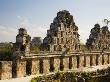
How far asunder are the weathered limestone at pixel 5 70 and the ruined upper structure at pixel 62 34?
22.8 feet

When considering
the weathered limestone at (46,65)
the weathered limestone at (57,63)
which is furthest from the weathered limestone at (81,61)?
the weathered limestone at (46,65)

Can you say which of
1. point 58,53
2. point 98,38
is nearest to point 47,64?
point 58,53

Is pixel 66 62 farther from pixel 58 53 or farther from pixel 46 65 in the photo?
pixel 46 65

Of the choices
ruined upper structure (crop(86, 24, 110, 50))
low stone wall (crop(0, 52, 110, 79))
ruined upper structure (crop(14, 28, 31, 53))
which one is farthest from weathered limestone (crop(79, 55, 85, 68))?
ruined upper structure (crop(14, 28, 31, 53))

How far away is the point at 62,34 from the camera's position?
34.5 meters

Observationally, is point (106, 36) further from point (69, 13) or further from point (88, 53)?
point (69, 13)

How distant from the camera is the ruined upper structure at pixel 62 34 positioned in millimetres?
33000

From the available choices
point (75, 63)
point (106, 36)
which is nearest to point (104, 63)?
point (106, 36)

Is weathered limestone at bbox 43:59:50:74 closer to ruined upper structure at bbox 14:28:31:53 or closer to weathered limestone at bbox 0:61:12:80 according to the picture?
ruined upper structure at bbox 14:28:31:53

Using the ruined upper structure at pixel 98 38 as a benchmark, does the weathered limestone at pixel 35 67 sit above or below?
below

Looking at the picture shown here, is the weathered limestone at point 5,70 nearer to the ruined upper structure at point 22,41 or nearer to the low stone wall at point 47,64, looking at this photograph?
the low stone wall at point 47,64

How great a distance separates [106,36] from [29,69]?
18.0m

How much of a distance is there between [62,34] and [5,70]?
10.6 metres

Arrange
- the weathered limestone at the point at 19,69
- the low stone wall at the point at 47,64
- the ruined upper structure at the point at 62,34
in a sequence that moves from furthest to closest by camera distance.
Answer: the ruined upper structure at the point at 62,34 < the weathered limestone at the point at 19,69 < the low stone wall at the point at 47,64
